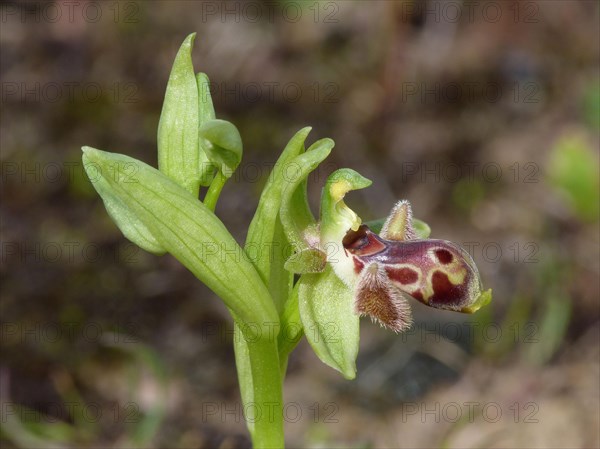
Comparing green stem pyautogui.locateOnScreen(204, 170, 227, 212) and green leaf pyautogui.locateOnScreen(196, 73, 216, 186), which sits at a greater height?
green leaf pyautogui.locateOnScreen(196, 73, 216, 186)

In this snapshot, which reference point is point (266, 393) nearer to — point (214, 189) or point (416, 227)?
point (214, 189)

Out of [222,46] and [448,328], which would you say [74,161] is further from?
[448,328]

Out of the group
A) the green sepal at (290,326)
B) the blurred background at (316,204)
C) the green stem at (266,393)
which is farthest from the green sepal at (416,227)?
the blurred background at (316,204)

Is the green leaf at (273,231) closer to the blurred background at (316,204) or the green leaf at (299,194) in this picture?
the green leaf at (299,194)

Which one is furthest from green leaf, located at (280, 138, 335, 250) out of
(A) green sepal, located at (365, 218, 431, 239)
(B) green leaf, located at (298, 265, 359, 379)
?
(A) green sepal, located at (365, 218, 431, 239)

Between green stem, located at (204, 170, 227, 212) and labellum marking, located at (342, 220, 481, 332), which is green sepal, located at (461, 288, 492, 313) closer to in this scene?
labellum marking, located at (342, 220, 481, 332)

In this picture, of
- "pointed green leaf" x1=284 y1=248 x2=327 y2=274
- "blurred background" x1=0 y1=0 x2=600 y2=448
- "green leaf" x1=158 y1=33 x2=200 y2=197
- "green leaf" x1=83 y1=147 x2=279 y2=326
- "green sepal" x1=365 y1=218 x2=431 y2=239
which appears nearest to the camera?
"green leaf" x1=83 y1=147 x2=279 y2=326

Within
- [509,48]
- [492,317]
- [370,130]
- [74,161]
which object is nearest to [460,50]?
[509,48]
